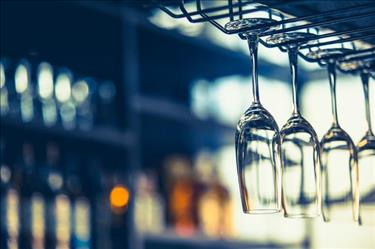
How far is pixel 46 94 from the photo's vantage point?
2.11 meters

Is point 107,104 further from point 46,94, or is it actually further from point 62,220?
point 62,220

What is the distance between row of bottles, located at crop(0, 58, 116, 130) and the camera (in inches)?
79.3

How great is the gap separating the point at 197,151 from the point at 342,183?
1990 millimetres

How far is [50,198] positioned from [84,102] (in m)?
0.30

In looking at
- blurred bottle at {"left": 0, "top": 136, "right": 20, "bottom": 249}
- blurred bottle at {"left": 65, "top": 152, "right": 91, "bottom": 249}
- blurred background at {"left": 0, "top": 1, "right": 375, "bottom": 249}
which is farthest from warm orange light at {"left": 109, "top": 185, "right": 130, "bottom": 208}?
blurred bottle at {"left": 0, "top": 136, "right": 20, "bottom": 249}

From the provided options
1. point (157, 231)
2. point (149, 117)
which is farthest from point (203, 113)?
point (157, 231)

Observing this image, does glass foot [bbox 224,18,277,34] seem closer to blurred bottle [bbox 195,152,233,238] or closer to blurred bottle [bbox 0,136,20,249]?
blurred bottle [bbox 0,136,20,249]

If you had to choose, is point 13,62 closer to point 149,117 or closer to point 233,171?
point 149,117

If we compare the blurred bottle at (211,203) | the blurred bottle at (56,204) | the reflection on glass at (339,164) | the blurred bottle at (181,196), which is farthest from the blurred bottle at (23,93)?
the reflection on glass at (339,164)

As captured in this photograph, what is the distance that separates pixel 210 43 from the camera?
264 centimetres

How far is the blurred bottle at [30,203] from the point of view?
199cm

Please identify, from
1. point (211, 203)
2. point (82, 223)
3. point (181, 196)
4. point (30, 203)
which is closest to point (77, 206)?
point (82, 223)

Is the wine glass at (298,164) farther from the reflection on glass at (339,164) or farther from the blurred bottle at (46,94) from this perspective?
the blurred bottle at (46,94)

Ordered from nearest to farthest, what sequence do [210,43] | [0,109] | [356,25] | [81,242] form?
[356,25], [0,109], [81,242], [210,43]
